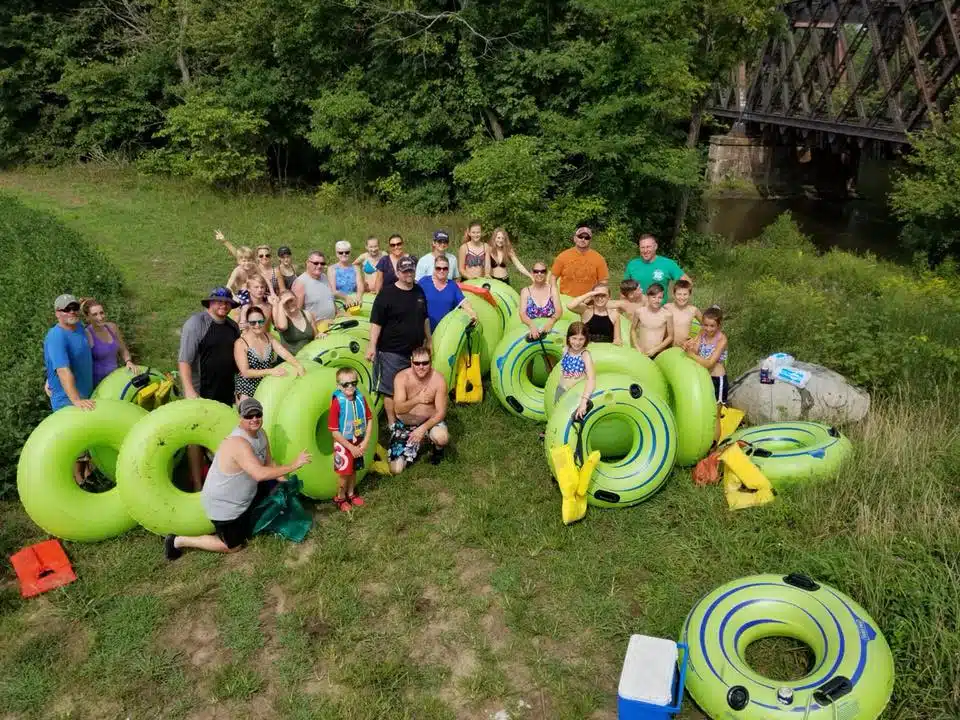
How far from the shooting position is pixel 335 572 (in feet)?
16.0

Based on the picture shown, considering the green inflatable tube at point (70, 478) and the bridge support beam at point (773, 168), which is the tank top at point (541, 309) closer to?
the green inflatable tube at point (70, 478)

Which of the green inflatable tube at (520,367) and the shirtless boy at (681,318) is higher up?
the shirtless boy at (681,318)

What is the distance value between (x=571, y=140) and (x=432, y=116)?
393 centimetres

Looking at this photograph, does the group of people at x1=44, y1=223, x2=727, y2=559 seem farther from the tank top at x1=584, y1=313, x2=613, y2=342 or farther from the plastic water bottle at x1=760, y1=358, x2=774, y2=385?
the plastic water bottle at x1=760, y1=358, x2=774, y2=385

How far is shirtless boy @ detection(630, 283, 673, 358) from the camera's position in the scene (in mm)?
6605

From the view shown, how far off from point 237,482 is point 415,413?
181 cm

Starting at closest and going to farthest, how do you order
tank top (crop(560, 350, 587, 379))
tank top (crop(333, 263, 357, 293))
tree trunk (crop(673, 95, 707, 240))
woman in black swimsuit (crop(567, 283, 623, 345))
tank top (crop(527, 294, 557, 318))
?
tank top (crop(560, 350, 587, 379))
woman in black swimsuit (crop(567, 283, 623, 345))
tank top (crop(527, 294, 557, 318))
tank top (crop(333, 263, 357, 293))
tree trunk (crop(673, 95, 707, 240))

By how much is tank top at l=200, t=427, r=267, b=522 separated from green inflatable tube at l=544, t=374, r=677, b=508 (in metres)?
2.29

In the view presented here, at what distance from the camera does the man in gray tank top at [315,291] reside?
23.5 ft

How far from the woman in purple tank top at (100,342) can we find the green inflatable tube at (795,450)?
5605 mm

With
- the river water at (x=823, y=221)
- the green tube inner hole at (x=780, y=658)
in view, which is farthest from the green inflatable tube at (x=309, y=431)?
the river water at (x=823, y=221)

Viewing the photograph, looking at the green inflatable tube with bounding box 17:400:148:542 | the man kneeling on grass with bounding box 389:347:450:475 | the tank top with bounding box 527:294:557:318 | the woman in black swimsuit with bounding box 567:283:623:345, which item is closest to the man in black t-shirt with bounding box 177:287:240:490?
the green inflatable tube with bounding box 17:400:148:542

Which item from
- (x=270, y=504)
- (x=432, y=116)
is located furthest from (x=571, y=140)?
(x=270, y=504)

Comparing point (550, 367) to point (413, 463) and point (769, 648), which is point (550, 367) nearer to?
point (413, 463)
